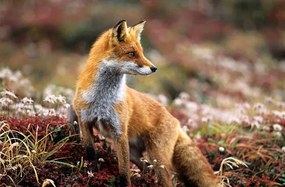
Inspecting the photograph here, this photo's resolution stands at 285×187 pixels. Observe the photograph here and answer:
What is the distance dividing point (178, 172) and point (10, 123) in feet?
7.76

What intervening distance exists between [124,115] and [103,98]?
1.12ft

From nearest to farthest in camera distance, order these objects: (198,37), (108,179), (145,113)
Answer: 1. (108,179)
2. (145,113)
3. (198,37)

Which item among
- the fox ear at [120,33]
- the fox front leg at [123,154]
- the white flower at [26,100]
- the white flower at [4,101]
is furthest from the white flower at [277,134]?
the white flower at [4,101]

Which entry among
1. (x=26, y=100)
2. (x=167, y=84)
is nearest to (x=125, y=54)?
(x=26, y=100)

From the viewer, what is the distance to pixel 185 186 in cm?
753

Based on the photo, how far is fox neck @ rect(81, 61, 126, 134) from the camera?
21.9ft

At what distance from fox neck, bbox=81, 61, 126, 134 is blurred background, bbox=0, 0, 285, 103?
822cm

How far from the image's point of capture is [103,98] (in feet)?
22.0

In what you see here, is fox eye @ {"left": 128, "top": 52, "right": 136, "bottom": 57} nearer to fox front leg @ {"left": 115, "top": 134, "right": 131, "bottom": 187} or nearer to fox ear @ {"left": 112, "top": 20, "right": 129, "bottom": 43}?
fox ear @ {"left": 112, "top": 20, "right": 129, "bottom": 43}

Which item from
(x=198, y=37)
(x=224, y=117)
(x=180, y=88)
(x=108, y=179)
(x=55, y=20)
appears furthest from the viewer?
(x=198, y=37)

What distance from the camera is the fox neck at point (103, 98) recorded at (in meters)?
6.67

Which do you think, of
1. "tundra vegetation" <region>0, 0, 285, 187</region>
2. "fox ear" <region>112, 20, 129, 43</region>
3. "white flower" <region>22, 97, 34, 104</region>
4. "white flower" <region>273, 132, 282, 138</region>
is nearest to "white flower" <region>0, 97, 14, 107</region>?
"tundra vegetation" <region>0, 0, 285, 187</region>

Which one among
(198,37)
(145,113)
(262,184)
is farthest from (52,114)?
(198,37)

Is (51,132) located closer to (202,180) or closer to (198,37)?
(202,180)
